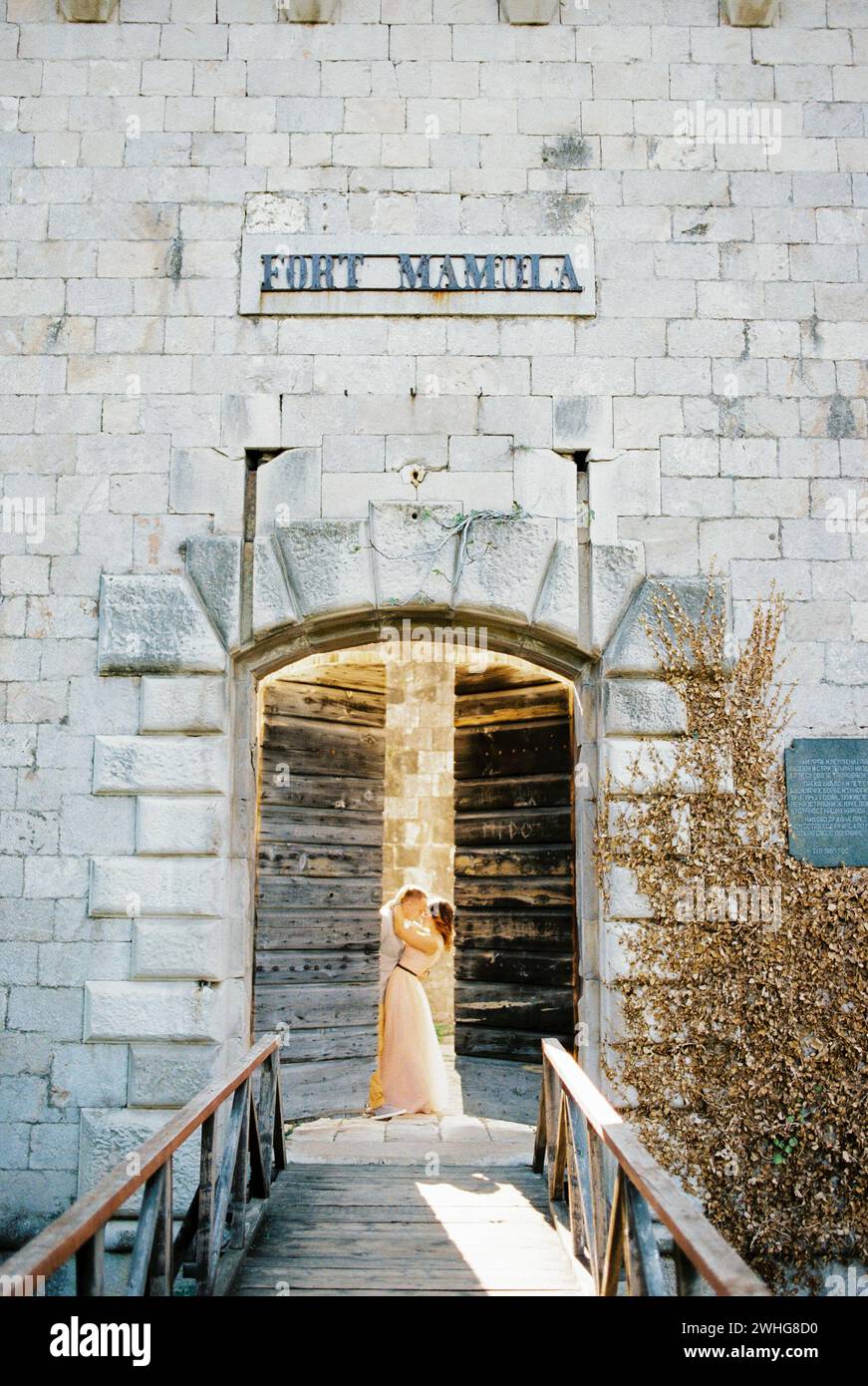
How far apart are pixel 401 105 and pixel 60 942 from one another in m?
4.13

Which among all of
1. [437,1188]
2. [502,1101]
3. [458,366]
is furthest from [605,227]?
[502,1101]

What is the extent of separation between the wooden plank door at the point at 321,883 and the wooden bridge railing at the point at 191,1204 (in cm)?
149

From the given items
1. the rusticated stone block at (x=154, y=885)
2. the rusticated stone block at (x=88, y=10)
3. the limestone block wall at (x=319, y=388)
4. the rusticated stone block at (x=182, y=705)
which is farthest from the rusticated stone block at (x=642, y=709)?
the rusticated stone block at (x=88, y=10)

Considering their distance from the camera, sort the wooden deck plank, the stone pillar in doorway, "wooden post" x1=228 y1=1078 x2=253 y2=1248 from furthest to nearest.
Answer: the stone pillar in doorway
"wooden post" x1=228 y1=1078 x2=253 y2=1248
the wooden deck plank

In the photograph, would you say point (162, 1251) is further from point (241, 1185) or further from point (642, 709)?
point (642, 709)

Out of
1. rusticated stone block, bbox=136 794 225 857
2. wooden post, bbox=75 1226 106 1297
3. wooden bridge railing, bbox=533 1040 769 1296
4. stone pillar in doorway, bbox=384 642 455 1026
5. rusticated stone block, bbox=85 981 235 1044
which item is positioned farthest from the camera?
stone pillar in doorway, bbox=384 642 455 1026

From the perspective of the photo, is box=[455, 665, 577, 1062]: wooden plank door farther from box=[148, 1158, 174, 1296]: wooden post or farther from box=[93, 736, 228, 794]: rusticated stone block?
box=[148, 1158, 174, 1296]: wooden post

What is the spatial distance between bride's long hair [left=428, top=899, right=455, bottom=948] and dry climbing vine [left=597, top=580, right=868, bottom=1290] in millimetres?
2816

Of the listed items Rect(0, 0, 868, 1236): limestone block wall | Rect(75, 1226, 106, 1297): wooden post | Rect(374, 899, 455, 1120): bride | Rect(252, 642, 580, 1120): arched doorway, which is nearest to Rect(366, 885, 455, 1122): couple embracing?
Rect(374, 899, 455, 1120): bride

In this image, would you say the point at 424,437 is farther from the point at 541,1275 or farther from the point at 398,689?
the point at 398,689

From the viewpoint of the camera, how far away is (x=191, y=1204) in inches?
143

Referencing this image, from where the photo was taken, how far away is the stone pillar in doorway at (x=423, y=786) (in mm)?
9297

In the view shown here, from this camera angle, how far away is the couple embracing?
649 centimetres

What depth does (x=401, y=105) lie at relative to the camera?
5.15m
